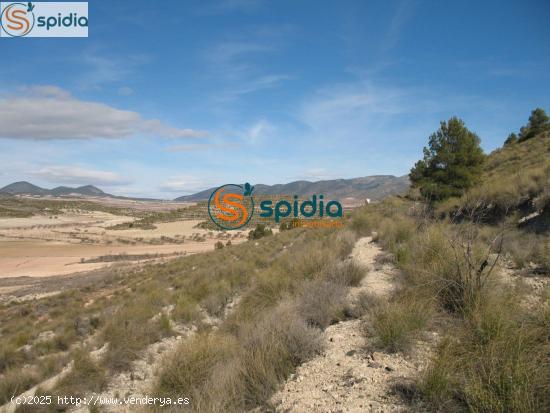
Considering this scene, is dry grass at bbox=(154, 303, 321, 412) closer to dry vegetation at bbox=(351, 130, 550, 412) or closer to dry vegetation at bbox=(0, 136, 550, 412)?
dry vegetation at bbox=(0, 136, 550, 412)

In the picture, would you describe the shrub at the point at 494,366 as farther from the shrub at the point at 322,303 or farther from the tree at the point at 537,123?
the tree at the point at 537,123

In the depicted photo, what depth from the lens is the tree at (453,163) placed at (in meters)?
19.8

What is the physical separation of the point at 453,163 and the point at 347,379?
20.0 m

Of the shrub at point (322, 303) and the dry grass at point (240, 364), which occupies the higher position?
the shrub at point (322, 303)

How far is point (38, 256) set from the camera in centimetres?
4175

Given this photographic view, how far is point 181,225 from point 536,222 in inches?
2909

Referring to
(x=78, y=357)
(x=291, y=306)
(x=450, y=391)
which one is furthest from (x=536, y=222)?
(x=78, y=357)

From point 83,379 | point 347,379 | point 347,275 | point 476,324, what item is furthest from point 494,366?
point 83,379

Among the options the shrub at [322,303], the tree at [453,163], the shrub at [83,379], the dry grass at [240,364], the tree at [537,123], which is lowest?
the shrub at [83,379]

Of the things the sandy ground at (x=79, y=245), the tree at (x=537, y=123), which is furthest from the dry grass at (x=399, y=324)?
the tree at (x=537, y=123)

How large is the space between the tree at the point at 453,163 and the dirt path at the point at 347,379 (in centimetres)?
1724

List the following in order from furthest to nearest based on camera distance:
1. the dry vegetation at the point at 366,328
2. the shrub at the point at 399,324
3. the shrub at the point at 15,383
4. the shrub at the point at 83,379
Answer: the shrub at the point at 15,383, the shrub at the point at 83,379, the shrub at the point at 399,324, the dry vegetation at the point at 366,328

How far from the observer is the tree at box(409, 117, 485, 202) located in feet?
65.1

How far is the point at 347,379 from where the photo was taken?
13.2 feet
